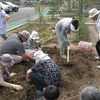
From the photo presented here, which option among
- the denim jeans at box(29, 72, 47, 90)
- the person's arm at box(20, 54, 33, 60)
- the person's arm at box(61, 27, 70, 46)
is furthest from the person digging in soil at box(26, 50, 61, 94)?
the person's arm at box(61, 27, 70, 46)

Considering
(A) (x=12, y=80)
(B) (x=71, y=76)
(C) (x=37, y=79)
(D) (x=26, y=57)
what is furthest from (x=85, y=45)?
(C) (x=37, y=79)

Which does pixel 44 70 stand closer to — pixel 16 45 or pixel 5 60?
pixel 5 60

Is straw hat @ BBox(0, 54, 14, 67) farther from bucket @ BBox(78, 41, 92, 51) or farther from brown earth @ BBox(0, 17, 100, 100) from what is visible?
bucket @ BBox(78, 41, 92, 51)

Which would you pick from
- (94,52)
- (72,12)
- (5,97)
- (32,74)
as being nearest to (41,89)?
Answer: (32,74)

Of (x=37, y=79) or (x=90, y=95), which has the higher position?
(x=90, y=95)

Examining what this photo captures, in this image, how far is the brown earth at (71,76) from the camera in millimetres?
3861

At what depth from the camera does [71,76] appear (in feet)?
15.2

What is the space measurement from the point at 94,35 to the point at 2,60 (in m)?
5.50

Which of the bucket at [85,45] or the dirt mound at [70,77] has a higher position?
the bucket at [85,45]

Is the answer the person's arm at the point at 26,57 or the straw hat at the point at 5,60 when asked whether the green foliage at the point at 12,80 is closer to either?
the straw hat at the point at 5,60

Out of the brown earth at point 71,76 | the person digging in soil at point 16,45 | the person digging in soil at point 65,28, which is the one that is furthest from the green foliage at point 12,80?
the person digging in soil at point 65,28

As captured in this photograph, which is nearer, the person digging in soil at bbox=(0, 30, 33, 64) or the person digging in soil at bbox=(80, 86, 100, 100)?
the person digging in soil at bbox=(80, 86, 100, 100)

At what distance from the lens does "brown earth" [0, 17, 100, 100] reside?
3.86m

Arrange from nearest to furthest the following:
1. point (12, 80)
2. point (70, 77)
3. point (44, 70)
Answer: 1. point (44, 70)
2. point (12, 80)
3. point (70, 77)
